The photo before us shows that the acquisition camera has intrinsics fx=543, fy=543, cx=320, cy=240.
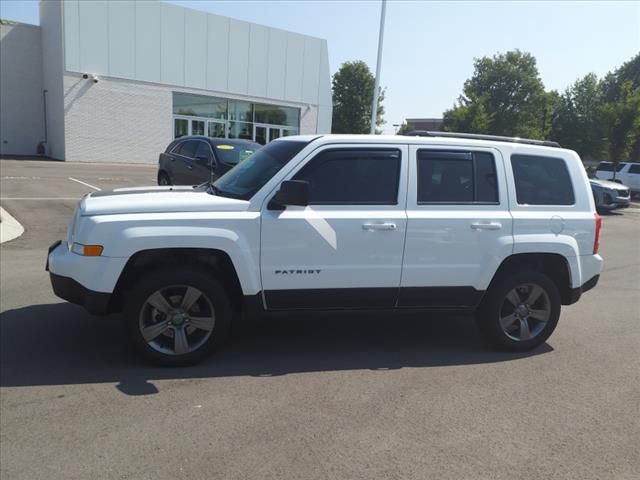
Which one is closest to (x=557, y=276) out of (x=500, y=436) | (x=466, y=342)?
(x=466, y=342)

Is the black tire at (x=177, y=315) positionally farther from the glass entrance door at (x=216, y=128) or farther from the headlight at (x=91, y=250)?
the glass entrance door at (x=216, y=128)

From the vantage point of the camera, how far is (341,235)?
447cm

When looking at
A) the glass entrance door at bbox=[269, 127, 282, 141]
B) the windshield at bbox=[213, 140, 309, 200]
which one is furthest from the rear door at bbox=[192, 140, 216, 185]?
the glass entrance door at bbox=[269, 127, 282, 141]

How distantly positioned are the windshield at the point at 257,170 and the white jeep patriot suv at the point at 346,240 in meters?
0.02

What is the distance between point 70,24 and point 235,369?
2917 centimetres

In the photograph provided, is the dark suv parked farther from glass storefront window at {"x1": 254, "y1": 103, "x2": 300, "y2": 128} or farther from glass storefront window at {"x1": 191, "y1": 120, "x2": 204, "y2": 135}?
glass storefront window at {"x1": 254, "y1": 103, "x2": 300, "y2": 128}

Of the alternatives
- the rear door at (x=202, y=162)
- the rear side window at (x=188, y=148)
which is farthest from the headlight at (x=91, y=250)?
the rear side window at (x=188, y=148)

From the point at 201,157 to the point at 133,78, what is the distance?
2233 cm

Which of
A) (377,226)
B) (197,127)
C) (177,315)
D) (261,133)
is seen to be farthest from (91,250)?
(261,133)

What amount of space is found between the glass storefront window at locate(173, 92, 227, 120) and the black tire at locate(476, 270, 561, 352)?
102 ft

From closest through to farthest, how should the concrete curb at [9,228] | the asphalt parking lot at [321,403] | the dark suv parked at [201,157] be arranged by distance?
the asphalt parking lot at [321,403] < the concrete curb at [9,228] < the dark suv parked at [201,157]

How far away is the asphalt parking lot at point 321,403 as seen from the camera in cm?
319

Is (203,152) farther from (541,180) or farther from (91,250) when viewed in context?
(541,180)

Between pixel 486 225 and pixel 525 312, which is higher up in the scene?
pixel 486 225
